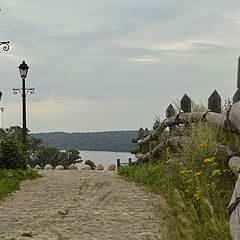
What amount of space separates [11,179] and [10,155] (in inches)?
125

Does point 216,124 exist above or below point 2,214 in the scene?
above

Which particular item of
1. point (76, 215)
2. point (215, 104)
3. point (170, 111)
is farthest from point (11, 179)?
point (76, 215)

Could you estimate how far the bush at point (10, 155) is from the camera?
17.9 m

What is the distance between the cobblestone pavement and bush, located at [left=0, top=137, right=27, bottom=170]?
5.67 meters

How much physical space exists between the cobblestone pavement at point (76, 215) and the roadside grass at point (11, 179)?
1.10 feet

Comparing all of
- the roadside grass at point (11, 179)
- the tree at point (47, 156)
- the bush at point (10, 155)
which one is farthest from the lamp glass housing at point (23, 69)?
the tree at point (47, 156)

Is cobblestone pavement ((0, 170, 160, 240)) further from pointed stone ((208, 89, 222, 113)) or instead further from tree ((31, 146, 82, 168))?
tree ((31, 146, 82, 168))

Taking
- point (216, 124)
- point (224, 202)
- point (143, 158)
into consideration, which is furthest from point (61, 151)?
point (224, 202)

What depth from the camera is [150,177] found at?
44.0ft

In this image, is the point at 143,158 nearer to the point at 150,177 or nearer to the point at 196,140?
the point at 150,177

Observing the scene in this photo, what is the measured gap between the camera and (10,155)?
18031 millimetres

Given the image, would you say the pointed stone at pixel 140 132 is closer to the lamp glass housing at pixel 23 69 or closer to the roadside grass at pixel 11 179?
the lamp glass housing at pixel 23 69

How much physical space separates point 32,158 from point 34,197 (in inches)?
1368

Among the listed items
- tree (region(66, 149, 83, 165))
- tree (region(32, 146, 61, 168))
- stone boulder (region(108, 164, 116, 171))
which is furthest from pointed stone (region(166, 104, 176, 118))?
tree (region(66, 149, 83, 165))
